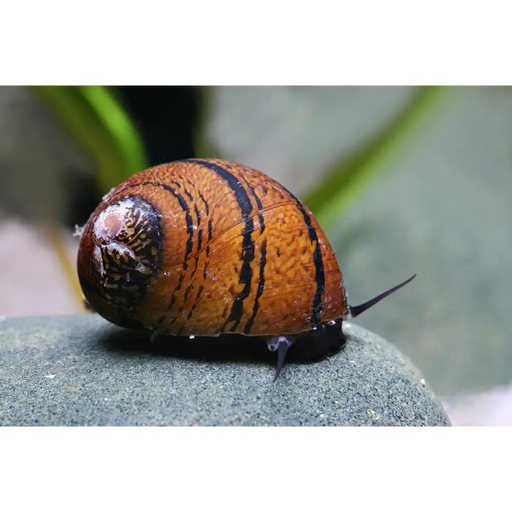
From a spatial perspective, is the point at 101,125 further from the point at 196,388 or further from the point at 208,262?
the point at 196,388

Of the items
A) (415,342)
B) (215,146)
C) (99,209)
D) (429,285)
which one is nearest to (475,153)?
(429,285)

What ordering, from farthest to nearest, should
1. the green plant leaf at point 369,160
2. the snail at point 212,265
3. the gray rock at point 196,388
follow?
the green plant leaf at point 369,160 < the snail at point 212,265 < the gray rock at point 196,388

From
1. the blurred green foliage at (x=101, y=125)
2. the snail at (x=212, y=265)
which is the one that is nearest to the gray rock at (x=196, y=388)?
the snail at (x=212, y=265)

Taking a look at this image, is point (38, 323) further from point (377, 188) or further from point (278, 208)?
point (377, 188)

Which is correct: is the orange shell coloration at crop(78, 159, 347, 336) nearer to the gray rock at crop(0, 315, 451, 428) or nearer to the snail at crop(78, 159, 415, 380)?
the snail at crop(78, 159, 415, 380)

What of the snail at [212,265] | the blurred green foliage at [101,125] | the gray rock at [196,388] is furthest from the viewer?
the blurred green foliage at [101,125]

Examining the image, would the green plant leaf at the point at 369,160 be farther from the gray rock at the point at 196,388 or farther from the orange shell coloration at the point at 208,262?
the orange shell coloration at the point at 208,262

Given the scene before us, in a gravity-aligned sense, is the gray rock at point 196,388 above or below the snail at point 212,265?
below

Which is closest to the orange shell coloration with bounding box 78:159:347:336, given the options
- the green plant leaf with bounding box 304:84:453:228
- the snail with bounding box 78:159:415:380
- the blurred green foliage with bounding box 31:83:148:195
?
the snail with bounding box 78:159:415:380
